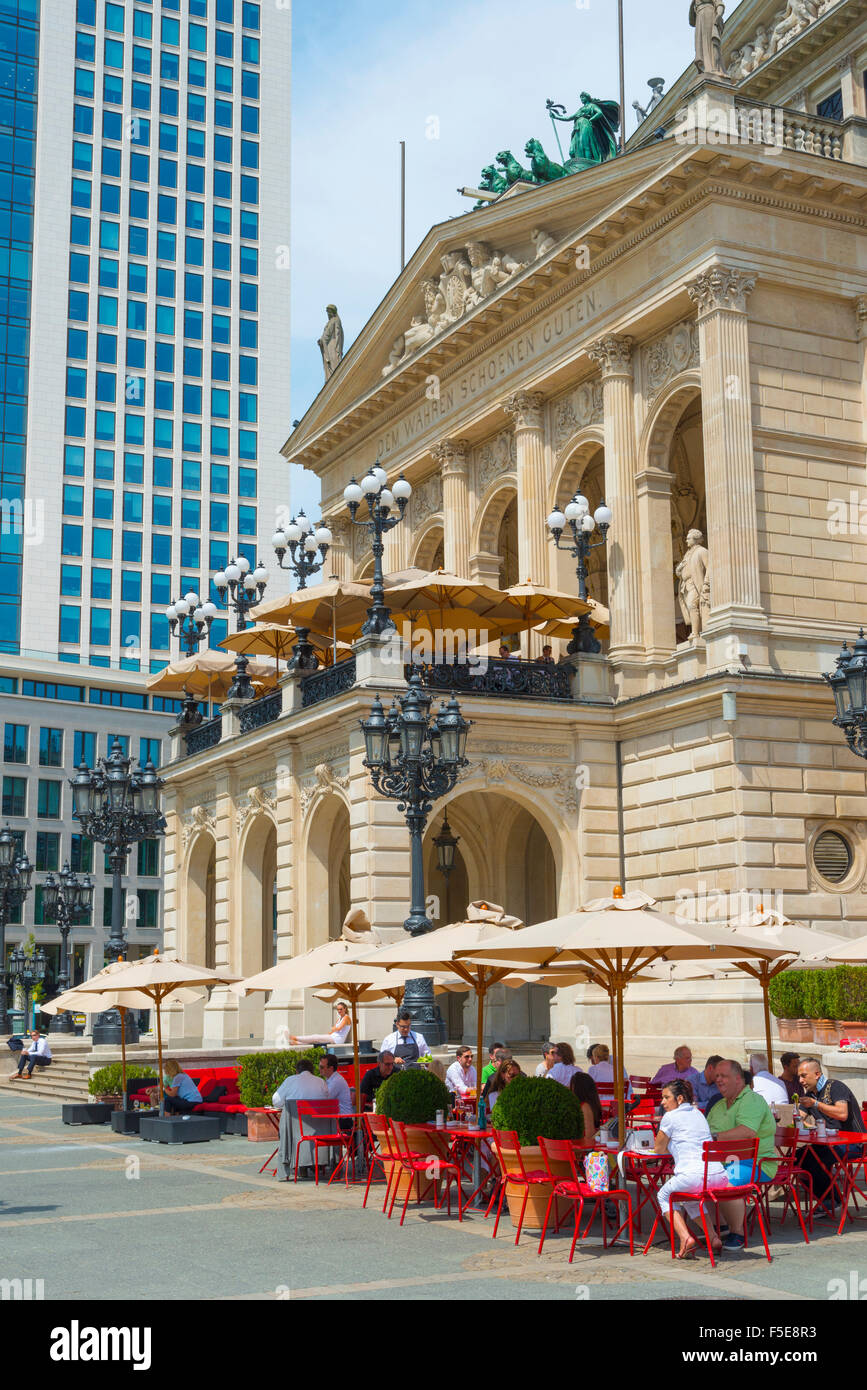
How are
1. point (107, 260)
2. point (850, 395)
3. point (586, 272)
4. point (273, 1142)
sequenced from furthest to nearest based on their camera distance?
1. point (107, 260)
2. point (586, 272)
3. point (850, 395)
4. point (273, 1142)

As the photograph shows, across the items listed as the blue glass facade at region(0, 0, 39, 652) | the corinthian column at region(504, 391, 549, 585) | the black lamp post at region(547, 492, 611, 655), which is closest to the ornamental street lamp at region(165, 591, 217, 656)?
the corinthian column at region(504, 391, 549, 585)

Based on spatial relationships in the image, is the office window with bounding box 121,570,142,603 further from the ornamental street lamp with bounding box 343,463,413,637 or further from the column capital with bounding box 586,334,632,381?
the ornamental street lamp with bounding box 343,463,413,637

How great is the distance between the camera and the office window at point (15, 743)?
8562 cm

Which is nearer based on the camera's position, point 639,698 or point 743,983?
point 743,983

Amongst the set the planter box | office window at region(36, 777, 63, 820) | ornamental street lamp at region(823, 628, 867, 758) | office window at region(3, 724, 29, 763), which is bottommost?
the planter box

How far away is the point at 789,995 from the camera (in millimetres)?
22484

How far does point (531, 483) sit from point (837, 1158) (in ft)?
81.2

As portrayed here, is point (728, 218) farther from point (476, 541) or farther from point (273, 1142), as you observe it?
point (273, 1142)

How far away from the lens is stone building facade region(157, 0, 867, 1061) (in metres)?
29.0

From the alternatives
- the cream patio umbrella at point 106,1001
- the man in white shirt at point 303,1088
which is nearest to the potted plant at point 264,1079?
the cream patio umbrella at point 106,1001

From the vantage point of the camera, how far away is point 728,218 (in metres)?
30.5

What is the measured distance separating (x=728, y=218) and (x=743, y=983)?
1497 centimetres

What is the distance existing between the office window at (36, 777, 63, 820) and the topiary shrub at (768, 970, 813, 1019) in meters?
69.9
